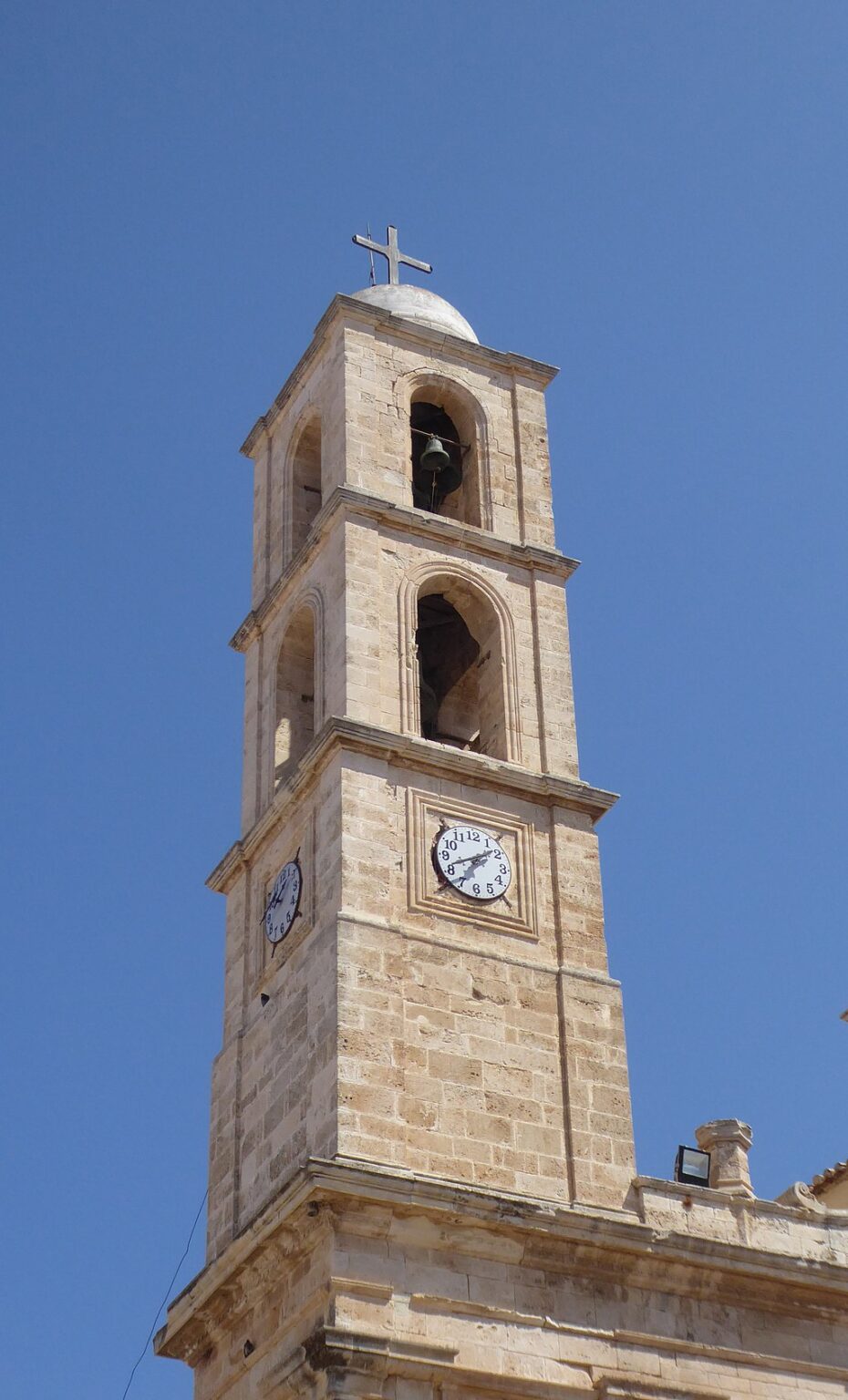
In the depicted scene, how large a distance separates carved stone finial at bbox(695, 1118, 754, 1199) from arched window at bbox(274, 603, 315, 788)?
5.79 meters

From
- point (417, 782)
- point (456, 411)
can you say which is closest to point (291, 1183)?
point (417, 782)

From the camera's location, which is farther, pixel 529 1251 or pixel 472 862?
pixel 472 862

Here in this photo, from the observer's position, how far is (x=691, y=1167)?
20.3 metres

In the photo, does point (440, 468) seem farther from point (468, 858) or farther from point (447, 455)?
point (468, 858)

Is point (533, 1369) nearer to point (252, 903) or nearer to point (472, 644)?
point (252, 903)

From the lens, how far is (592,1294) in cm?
1859

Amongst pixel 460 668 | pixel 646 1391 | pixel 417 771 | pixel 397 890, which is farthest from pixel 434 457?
pixel 646 1391

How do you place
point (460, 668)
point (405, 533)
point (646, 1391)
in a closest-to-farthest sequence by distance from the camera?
1. point (646, 1391)
2. point (405, 533)
3. point (460, 668)

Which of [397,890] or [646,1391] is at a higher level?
[397,890]

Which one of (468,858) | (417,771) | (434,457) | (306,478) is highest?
(306,478)

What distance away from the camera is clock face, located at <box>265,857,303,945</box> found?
68.8ft

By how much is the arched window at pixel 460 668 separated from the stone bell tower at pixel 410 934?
37mm

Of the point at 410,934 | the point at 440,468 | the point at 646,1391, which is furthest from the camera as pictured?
the point at 440,468

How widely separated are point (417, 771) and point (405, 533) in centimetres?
311
